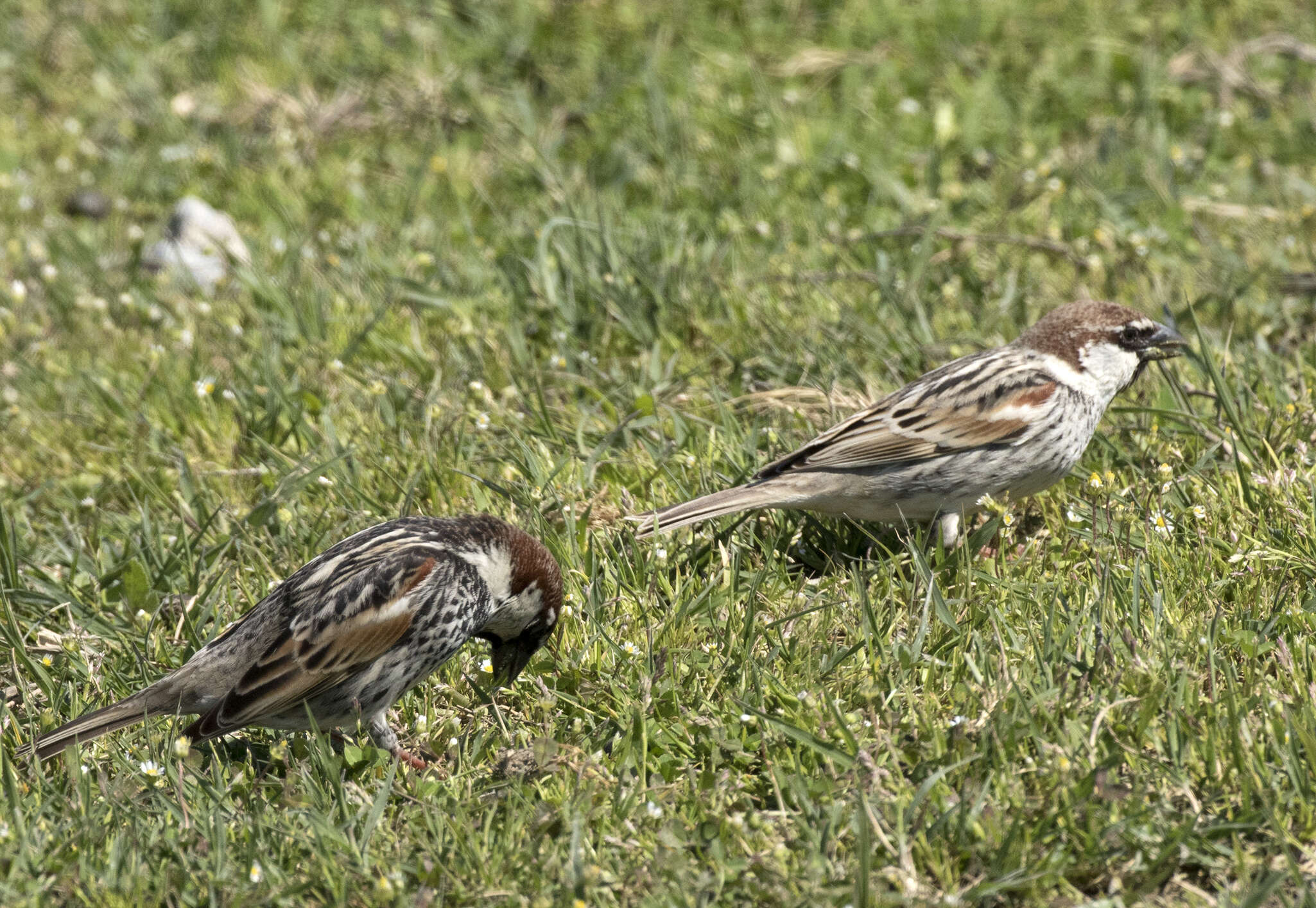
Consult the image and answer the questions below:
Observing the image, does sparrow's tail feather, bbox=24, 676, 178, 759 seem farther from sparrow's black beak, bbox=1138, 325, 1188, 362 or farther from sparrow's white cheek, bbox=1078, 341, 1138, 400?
sparrow's black beak, bbox=1138, 325, 1188, 362

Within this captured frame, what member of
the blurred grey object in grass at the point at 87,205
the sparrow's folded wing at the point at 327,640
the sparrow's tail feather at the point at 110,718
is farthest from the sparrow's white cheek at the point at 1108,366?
the blurred grey object in grass at the point at 87,205

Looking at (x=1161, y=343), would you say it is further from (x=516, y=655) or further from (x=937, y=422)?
(x=516, y=655)

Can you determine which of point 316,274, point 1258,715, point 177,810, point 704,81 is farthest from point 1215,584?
point 704,81

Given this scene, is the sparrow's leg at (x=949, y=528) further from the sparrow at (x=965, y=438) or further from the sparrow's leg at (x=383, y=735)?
the sparrow's leg at (x=383, y=735)

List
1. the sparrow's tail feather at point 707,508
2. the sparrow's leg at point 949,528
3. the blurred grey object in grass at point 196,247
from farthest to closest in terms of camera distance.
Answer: the blurred grey object in grass at point 196,247 < the sparrow's leg at point 949,528 < the sparrow's tail feather at point 707,508

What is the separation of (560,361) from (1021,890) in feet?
12.5

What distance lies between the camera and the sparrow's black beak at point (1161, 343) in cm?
606

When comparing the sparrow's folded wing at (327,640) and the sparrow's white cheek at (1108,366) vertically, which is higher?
the sparrow's white cheek at (1108,366)

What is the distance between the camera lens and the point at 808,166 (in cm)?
910

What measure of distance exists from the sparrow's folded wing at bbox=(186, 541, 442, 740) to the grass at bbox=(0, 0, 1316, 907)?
197 millimetres

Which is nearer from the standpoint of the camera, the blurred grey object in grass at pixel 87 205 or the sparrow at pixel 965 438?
the sparrow at pixel 965 438

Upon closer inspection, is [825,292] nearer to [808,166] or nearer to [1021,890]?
[808,166]

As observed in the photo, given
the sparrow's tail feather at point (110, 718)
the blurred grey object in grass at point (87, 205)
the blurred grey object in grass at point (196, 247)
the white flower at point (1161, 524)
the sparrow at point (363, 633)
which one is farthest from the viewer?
the blurred grey object in grass at point (87, 205)

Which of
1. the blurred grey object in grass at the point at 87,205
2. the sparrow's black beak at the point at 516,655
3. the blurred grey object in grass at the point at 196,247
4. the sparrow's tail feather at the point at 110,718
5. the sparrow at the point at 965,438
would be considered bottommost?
the blurred grey object in grass at the point at 87,205
